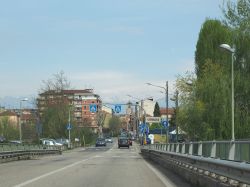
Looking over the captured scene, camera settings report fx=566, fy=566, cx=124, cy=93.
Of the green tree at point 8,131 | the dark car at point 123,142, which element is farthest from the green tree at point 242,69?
the green tree at point 8,131

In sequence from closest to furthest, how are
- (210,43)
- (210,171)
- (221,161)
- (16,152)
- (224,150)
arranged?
(221,161), (210,171), (224,150), (16,152), (210,43)

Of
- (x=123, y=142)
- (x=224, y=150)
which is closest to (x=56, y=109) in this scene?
(x=123, y=142)

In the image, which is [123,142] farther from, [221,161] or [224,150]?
[221,161]

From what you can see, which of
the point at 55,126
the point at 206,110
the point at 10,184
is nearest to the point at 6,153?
the point at 206,110

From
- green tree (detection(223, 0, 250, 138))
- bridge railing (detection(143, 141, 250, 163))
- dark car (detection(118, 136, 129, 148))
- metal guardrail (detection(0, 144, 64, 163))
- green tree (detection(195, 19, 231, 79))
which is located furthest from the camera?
dark car (detection(118, 136, 129, 148))

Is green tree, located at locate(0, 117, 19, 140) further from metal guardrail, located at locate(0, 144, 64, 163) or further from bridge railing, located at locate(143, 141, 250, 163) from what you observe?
bridge railing, located at locate(143, 141, 250, 163)

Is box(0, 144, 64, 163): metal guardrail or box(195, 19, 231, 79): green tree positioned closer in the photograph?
box(0, 144, 64, 163): metal guardrail

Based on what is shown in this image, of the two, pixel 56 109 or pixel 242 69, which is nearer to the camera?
pixel 242 69

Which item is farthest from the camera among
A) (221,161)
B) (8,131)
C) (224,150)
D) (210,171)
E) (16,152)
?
(8,131)

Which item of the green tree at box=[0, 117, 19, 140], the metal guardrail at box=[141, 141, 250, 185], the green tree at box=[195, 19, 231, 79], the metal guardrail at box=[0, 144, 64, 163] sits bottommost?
the metal guardrail at box=[0, 144, 64, 163]

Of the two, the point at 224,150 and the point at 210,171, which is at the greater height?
the point at 224,150

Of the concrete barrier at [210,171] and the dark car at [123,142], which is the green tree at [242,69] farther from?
the dark car at [123,142]

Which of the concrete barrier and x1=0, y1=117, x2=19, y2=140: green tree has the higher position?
x1=0, y1=117, x2=19, y2=140: green tree

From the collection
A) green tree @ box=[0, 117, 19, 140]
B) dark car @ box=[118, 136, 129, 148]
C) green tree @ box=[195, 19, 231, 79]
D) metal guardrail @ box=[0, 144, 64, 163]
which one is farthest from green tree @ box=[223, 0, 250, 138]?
green tree @ box=[0, 117, 19, 140]
